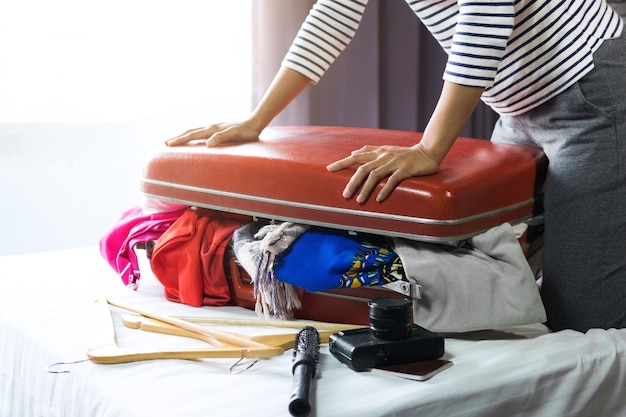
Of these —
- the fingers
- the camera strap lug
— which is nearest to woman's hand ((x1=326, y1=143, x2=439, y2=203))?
the camera strap lug

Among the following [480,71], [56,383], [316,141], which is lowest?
[56,383]

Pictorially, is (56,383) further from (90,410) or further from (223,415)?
(223,415)

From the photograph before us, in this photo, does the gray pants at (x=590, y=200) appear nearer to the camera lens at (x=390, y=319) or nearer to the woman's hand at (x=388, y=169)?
the woman's hand at (x=388, y=169)

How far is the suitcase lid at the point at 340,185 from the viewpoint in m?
1.01

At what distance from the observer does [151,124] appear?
2.23 metres

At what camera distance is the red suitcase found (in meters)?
1.01

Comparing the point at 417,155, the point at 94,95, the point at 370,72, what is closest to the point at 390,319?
the point at 417,155

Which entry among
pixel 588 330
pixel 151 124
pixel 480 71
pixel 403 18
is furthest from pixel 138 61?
pixel 588 330

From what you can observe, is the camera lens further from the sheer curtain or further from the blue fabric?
the sheer curtain

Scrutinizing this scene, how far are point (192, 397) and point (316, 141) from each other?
0.56 meters

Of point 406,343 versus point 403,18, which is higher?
point 403,18

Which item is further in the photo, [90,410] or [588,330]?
[588,330]

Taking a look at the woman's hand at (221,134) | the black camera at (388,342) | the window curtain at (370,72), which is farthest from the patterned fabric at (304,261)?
the window curtain at (370,72)

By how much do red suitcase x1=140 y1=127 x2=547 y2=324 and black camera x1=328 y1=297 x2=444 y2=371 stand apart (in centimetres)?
10
